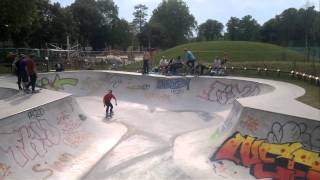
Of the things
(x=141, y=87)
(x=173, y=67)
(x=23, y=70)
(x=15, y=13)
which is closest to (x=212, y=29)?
(x=15, y=13)

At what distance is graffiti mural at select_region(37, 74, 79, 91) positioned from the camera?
3109 cm

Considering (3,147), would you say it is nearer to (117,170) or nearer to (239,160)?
(117,170)

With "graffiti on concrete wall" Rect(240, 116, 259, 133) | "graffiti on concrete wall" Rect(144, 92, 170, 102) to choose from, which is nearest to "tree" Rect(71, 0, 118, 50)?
"graffiti on concrete wall" Rect(144, 92, 170, 102)

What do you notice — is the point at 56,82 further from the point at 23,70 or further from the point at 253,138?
the point at 253,138

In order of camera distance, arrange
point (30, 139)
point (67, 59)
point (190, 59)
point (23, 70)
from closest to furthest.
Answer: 1. point (30, 139)
2. point (23, 70)
3. point (190, 59)
4. point (67, 59)

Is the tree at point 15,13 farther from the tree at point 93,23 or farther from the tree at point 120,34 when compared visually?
the tree at point 120,34

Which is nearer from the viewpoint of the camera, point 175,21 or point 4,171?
point 4,171

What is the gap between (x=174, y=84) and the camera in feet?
92.2

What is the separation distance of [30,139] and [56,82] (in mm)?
18310

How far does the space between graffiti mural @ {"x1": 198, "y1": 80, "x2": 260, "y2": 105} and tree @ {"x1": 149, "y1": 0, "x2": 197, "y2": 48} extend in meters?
80.4

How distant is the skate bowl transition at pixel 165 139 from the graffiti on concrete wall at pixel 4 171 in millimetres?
30

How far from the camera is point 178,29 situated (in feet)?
363

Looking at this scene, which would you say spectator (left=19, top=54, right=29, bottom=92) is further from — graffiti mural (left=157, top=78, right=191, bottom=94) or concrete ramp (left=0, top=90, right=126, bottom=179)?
graffiti mural (left=157, top=78, right=191, bottom=94)

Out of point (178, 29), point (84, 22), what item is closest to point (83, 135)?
point (84, 22)
